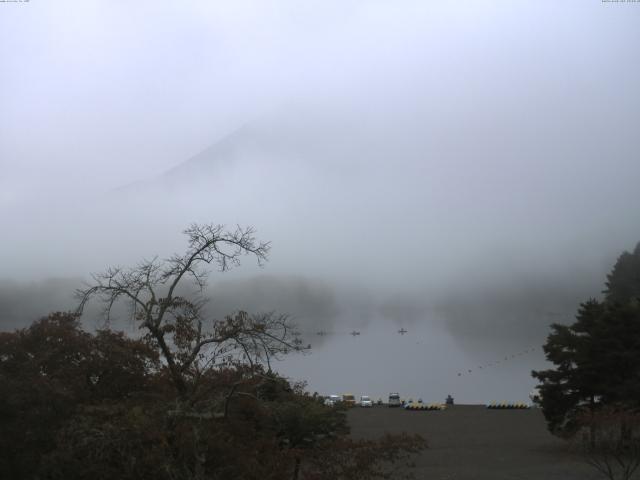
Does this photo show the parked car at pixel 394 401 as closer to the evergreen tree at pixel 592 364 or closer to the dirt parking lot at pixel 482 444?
the dirt parking lot at pixel 482 444

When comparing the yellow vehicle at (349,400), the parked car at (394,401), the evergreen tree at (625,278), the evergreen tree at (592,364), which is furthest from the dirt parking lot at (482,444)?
the evergreen tree at (625,278)

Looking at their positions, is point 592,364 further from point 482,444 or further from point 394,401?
point 394,401

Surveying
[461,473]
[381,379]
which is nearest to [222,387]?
[461,473]

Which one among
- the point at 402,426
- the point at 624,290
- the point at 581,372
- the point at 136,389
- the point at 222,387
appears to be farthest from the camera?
the point at 624,290

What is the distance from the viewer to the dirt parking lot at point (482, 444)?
25172mm

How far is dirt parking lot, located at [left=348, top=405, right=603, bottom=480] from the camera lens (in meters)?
25.2

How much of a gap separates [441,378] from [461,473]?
96.5m

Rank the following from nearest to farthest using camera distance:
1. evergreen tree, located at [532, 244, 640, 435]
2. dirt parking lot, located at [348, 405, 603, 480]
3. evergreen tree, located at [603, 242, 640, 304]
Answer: dirt parking lot, located at [348, 405, 603, 480] < evergreen tree, located at [532, 244, 640, 435] < evergreen tree, located at [603, 242, 640, 304]

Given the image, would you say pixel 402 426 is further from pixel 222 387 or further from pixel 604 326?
pixel 222 387

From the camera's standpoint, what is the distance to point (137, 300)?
11594mm

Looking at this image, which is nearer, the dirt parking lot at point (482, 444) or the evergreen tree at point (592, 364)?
the dirt parking lot at point (482, 444)

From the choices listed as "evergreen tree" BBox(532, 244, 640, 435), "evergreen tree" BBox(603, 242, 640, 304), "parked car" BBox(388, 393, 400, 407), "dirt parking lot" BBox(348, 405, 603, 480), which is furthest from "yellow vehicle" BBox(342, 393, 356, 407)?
"evergreen tree" BBox(603, 242, 640, 304)

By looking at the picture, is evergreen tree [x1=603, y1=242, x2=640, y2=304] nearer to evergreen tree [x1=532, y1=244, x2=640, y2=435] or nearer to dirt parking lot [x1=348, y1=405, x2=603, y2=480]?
dirt parking lot [x1=348, y1=405, x2=603, y2=480]

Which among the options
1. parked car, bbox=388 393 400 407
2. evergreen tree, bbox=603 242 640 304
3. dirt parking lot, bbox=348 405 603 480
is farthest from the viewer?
evergreen tree, bbox=603 242 640 304
